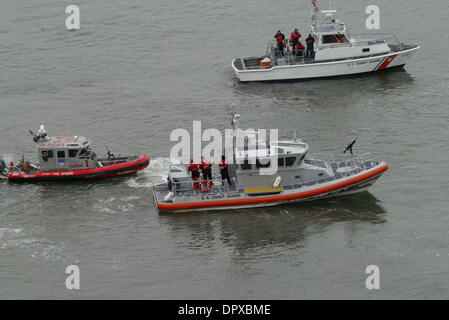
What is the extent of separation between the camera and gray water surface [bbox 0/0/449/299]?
27.3m

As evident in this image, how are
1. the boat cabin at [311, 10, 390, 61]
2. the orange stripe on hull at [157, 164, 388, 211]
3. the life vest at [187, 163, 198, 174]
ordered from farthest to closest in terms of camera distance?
the boat cabin at [311, 10, 390, 61]
the life vest at [187, 163, 198, 174]
the orange stripe on hull at [157, 164, 388, 211]

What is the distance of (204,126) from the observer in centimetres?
4081

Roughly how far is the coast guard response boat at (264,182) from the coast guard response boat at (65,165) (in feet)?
11.2

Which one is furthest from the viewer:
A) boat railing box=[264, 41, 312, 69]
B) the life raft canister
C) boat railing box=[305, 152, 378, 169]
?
boat railing box=[264, 41, 312, 69]

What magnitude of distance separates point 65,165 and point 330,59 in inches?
729

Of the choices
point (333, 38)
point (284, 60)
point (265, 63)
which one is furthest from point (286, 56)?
point (333, 38)

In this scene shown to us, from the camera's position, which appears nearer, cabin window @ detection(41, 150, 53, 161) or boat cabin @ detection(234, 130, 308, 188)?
boat cabin @ detection(234, 130, 308, 188)

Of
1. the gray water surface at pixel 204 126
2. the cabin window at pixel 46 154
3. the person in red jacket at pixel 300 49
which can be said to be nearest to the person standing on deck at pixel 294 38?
the person in red jacket at pixel 300 49

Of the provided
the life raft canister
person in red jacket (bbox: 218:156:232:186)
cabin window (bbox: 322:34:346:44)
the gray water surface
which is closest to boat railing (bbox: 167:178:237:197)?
person in red jacket (bbox: 218:156:232:186)

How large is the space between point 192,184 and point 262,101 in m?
12.9

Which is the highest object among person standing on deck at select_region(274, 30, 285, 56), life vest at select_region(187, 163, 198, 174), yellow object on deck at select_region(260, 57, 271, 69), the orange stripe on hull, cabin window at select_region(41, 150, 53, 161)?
person standing on deck at select_region(274, 30, 285, 56)

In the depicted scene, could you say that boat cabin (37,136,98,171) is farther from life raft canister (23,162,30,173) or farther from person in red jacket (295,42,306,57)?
person in red jacket (295,42,306,57)

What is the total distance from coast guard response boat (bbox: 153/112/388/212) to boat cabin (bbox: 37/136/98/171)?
461 centimetres
